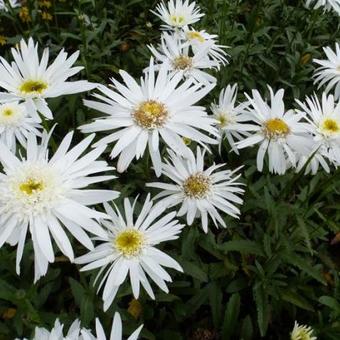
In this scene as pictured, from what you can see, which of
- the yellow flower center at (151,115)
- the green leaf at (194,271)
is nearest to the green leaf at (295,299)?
the green leaf at (194,271)

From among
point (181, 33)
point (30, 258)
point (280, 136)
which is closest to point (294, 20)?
point (181, 33)

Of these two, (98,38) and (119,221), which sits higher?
(98,38)

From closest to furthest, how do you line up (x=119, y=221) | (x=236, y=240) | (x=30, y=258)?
(x=119, y=221) < (x=30, y=258) < (x=236, y=240)

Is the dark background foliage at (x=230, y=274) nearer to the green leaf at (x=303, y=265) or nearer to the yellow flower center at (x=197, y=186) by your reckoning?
the green leaf at (x=303, y=265)

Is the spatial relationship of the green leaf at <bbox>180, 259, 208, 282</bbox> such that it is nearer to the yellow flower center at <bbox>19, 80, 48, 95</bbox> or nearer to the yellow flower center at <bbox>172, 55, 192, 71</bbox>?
the yellow flower center at <bbox>19, 80, 48, 95</bbox>

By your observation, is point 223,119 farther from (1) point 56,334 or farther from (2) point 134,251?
(1) point 56,334

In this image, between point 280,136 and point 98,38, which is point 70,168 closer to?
point 280,136
